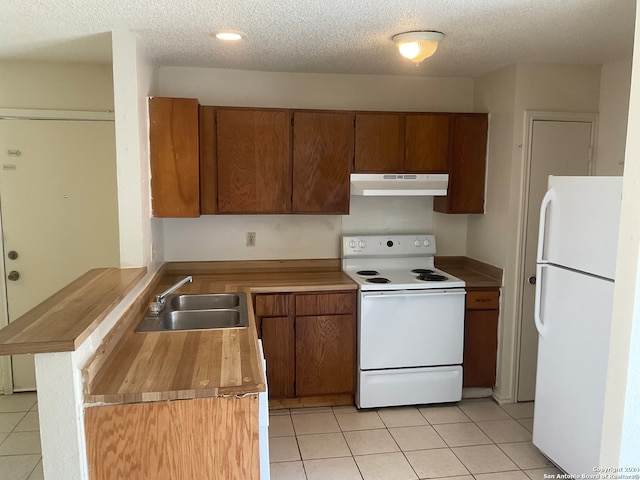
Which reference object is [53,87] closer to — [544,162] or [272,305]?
[272,305]

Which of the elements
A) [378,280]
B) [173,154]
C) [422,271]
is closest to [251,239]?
[173,154]

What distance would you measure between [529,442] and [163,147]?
9.64 ft

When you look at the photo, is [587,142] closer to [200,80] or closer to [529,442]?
[529,442]

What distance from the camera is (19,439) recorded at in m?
2.95

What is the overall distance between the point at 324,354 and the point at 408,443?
0.79 metres

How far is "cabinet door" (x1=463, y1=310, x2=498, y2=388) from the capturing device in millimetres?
3465

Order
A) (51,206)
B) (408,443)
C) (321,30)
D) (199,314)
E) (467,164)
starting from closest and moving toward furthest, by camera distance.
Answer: (321,30)
(199,314)
(408,443)
(51,206)
(467,164)

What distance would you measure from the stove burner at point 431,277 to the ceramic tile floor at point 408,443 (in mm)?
906

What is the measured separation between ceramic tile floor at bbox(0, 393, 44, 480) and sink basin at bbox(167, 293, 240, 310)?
1167mm

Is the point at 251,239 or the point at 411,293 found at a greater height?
the point at 251,239

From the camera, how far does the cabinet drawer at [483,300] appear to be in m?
3.43

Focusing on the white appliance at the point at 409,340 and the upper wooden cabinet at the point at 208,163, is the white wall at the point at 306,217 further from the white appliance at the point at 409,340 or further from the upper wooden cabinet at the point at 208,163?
the white appliance at the point at 409,340

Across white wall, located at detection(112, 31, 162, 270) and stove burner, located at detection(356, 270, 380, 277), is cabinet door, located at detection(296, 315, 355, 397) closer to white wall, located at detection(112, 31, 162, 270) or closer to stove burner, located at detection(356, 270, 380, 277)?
stove burner, located at detection(356, 270, 380, 277)

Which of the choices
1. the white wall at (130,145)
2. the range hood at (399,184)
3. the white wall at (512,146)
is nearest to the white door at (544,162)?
the white wall at (512,146)
